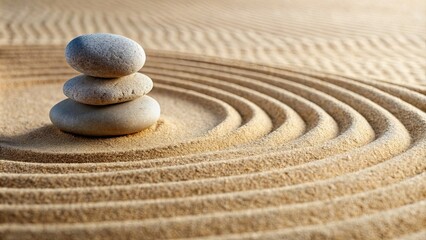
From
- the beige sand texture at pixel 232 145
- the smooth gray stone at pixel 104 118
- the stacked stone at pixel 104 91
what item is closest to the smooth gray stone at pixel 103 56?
the stacked stone at pixel 104 91

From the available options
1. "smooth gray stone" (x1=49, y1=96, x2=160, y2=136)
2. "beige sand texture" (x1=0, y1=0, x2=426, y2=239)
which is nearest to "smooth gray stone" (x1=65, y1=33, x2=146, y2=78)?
"smooth gray stone" (x1=49, y1=96, x2=160, y2=136)

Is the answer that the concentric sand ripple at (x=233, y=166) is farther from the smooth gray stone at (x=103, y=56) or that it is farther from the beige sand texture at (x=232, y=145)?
the smooth gray stone at (x=103, y=56)

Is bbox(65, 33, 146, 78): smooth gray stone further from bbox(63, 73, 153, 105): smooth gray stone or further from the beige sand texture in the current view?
the beige sand texture

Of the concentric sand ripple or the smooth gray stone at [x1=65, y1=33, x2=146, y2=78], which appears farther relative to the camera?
the smooth gray stone at [x1=65, y1=33, x2=146, y2=78]

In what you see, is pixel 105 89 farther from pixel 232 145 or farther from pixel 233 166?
pixel 233 166

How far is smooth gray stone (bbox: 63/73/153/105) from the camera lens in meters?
4.58

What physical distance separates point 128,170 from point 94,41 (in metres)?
1.41

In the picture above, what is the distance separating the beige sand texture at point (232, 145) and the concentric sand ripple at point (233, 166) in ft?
0.04

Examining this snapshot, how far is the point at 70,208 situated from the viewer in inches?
119

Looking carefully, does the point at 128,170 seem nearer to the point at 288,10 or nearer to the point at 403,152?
the point at 403,152

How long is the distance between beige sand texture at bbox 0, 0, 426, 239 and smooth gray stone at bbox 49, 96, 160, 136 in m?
0.09

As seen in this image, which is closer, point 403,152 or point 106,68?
point 403,152

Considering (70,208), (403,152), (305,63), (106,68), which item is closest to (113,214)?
(70,208)

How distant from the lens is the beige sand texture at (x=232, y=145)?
296 cm
